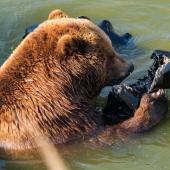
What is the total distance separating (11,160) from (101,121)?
1.03 m

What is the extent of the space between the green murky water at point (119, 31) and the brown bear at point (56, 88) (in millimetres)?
178

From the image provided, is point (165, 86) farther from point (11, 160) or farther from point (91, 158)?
point (11, 160)

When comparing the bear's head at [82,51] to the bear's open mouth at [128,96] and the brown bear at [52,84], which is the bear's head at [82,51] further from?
the bear's open mouth at [128,96]

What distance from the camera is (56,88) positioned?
6340 millimetres

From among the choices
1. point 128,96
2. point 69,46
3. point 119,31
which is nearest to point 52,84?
point 69,46

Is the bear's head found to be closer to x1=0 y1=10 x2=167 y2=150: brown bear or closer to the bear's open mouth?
x1=0 y1=10 x2=167 y2=150: brown bear

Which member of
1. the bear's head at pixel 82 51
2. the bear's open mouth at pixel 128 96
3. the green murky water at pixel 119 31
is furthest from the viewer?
the bear's open mouth at pixel 128 96

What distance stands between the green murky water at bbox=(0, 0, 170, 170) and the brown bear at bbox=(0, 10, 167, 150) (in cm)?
18

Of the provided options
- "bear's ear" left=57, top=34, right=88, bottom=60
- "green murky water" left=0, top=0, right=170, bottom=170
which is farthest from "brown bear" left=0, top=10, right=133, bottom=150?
"green murky water" left=0, top=0, right=170, bottom=170

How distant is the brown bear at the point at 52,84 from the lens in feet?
20.3

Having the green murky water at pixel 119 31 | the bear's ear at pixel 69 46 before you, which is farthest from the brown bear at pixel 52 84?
the green murky water at pixel 119 31

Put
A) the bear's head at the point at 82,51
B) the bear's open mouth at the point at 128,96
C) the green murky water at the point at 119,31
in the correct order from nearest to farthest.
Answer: the green murky water at the point at 119,31
the bear's head at the point at 82,51
the bear's open mouth at the point at 128,96

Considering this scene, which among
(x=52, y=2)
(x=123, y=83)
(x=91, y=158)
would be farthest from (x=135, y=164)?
(x=52, y=2)

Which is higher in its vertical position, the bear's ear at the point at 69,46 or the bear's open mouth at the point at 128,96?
the bear's ear at the point at 69,46
